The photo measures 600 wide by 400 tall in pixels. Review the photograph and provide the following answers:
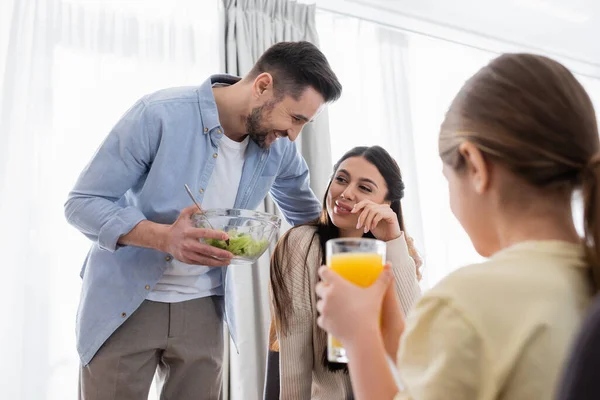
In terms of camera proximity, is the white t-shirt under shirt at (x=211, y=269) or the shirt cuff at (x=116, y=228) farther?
the white t-shirt under shirt at (x=211, y=269)

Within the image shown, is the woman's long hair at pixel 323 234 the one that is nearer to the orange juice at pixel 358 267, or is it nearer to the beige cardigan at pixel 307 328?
the beige cardigan at pixel 307 328

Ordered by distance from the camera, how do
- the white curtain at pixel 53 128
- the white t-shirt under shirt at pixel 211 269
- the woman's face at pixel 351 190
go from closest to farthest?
the white t-shirt under shirt at pixel 211 269 → the woman's face at pixel 351 190 → the white curtain at pixel 53 128

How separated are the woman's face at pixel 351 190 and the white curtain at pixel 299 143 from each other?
3.00 ft

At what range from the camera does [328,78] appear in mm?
1725

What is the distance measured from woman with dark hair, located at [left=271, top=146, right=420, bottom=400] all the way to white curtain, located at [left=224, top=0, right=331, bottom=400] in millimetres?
927

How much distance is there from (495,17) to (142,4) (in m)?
2.40

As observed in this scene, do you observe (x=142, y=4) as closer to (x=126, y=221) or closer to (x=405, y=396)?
(x=126, y=221)

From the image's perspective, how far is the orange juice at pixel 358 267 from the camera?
1.00 metres

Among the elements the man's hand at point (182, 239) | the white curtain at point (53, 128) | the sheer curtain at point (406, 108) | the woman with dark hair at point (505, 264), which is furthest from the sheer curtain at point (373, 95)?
the woman with dark hair at point (505, 264)

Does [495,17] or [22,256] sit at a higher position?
[495,17]

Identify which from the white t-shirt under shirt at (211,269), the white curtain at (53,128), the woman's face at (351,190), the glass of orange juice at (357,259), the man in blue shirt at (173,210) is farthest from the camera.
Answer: the white curtain at (53,128)

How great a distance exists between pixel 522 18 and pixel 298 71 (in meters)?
2.80

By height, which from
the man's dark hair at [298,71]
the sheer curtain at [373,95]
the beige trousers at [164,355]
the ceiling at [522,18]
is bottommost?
the beige trousers at [164,355]

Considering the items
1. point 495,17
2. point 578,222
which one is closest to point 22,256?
point 578,222
